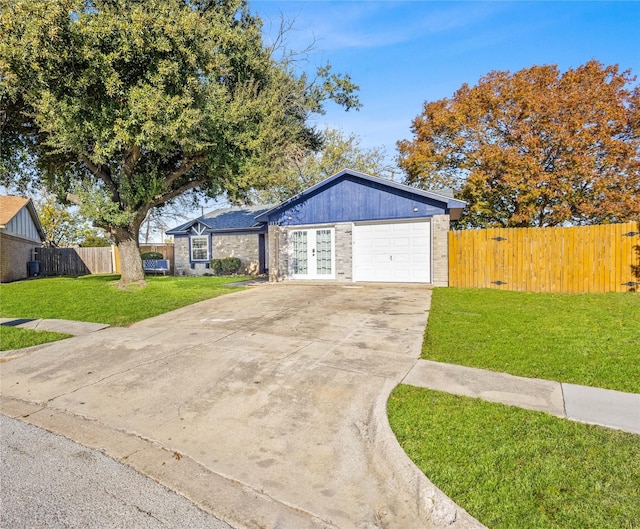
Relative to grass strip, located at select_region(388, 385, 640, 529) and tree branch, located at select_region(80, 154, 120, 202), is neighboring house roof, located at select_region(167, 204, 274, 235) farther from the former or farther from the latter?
grass strip, located at select_region(388, 385, 640, 529)

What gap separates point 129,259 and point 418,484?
46.8ft

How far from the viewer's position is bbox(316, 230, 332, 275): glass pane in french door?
14.7m

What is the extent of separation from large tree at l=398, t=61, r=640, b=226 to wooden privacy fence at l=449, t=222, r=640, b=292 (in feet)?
21.0

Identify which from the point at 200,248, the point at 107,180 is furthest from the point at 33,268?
the point at 107,180

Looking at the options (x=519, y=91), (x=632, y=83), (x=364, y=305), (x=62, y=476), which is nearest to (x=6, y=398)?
(x=62, y=476)

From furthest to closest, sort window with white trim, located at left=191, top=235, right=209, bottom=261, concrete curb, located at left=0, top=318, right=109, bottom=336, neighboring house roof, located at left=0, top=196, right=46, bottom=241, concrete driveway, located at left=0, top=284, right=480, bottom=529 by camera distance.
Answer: window with white trim, located at left=191, top=235, right=209, bottom=261 → neighboring house roof, located at left=0, top=196, right=46, bottom=241 → concrete curb, located at left=0, top=318, right=109, bottom=336 → concrete driveway, located at left=0, top=284, right=480, bottom=529

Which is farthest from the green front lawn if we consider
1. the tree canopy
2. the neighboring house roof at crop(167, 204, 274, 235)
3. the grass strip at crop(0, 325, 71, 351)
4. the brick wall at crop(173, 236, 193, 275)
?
the tree canopy

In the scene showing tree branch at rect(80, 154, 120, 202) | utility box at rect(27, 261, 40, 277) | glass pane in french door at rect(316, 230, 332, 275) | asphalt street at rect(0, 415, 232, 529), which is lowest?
asphalt street at rect(0, 415, 232, 529)

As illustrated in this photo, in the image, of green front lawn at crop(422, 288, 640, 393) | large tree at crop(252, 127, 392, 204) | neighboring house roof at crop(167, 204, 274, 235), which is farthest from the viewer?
large tree at crop(252, 127, 392, 204)

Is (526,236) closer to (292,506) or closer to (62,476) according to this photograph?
(292,506)

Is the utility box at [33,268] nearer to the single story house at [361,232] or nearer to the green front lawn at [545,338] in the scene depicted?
the single story house at [361,232]

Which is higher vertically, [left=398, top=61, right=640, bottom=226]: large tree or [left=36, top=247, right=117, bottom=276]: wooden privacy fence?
[left=398, top=61, right=640, bottom=226]: large tree

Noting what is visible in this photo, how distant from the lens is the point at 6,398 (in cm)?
452

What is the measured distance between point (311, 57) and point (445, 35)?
8174 mm
